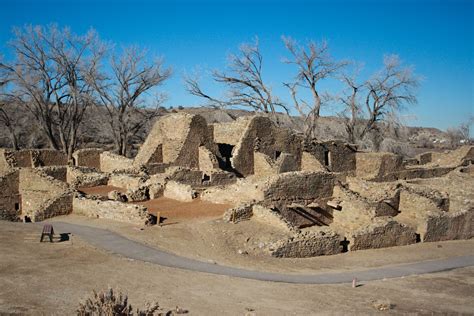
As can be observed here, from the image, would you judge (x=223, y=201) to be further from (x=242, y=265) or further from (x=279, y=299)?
(x=279, y=299)

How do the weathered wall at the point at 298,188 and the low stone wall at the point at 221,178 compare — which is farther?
the low stone wall at the point at 221,178

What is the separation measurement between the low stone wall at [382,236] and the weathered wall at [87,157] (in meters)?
18.6

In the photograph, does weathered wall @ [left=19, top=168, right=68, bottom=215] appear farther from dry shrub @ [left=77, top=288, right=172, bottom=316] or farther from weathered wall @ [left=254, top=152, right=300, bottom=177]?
dry shrub @ [left=77, top=288, right=172, bottom=316]

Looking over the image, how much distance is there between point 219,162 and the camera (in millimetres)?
28359

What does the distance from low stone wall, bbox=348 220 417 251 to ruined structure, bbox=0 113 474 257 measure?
4 centimetres

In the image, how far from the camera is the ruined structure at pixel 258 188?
58.0 ft

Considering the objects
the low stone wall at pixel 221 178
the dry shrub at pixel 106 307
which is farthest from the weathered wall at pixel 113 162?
the dry shrub at pixel 106 307

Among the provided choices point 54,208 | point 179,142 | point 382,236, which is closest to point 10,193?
point 54,208

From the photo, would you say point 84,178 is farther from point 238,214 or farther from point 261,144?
point 261,144

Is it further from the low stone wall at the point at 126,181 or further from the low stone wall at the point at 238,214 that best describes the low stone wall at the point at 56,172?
the low stone wall at the point at 238,214

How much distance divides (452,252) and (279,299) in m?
10.1

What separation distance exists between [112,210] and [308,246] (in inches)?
298

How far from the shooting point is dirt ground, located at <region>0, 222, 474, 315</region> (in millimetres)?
9883

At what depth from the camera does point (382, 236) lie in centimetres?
1764
